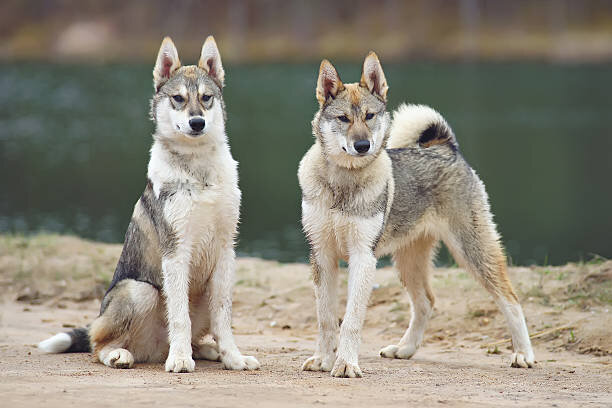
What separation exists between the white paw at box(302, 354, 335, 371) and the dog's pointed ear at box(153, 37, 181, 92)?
230 cm

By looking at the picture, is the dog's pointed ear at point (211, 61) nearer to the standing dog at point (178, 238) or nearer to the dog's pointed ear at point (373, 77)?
the standing dog at point (178, 238)

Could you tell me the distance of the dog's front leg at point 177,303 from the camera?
6.39m

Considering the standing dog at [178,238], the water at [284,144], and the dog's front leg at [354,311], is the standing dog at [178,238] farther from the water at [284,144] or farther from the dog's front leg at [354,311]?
the water at [284,144]

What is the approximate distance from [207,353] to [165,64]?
2.22 metres

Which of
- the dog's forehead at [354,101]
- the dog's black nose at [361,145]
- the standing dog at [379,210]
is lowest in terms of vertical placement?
the standing dog at [379,210]

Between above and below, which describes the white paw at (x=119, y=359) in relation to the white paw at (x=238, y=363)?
above

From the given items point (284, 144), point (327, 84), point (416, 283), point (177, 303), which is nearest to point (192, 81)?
point (327, 84)

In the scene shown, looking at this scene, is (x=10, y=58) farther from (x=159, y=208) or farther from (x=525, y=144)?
(x=159, y=208)

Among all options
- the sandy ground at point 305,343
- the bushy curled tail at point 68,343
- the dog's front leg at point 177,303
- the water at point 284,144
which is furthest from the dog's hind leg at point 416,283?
the water at point 284,144

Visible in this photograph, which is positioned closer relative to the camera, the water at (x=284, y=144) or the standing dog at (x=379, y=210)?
the standing dog at (x=379, y=210)

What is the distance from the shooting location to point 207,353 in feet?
23.0

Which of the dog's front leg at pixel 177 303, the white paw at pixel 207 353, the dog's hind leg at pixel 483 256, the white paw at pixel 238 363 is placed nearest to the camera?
the dog's front leg at pixel 177 303

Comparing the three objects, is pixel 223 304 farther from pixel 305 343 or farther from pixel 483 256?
pixel 483 256

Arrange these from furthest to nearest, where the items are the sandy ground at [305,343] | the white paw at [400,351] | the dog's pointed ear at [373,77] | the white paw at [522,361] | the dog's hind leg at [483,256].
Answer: the white paw at [400,351], the dog's hind leg at [483,256], the white paw at [522,361], the dog's pointed ear at [373,77], the sandy ground at [305,343]
